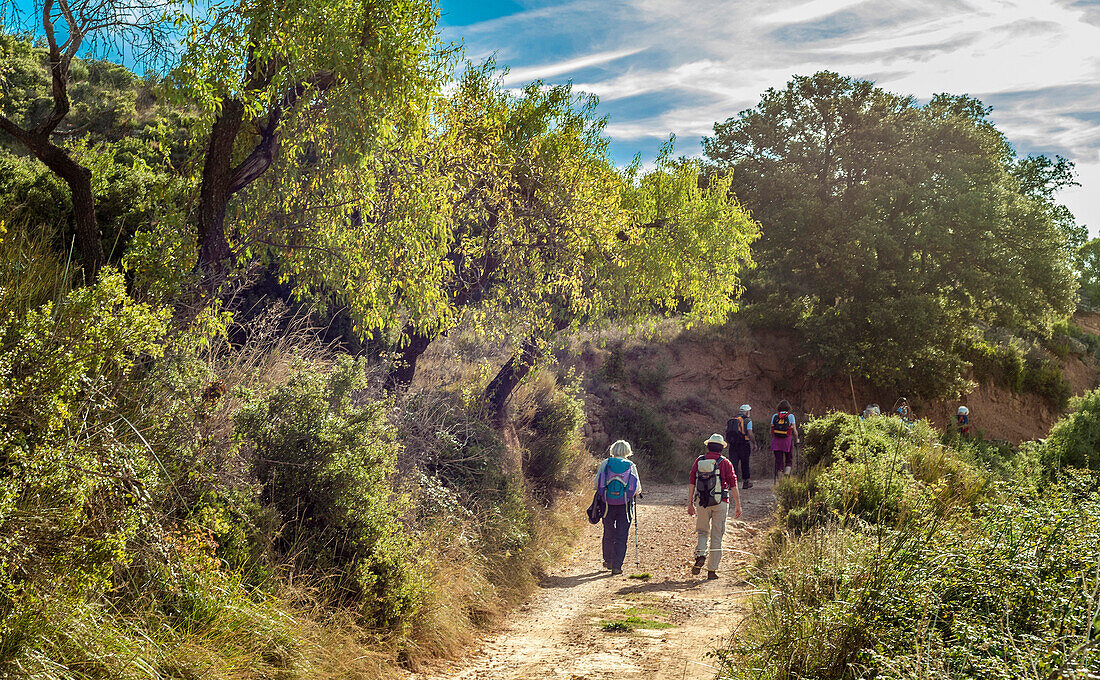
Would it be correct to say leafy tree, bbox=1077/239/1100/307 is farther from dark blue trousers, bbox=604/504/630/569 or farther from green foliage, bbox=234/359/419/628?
green foliage, bbox=234/359/419/628

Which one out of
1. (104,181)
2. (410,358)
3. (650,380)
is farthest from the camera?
(650,380)

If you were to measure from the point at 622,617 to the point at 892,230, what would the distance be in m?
24.1

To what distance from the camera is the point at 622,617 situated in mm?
7875

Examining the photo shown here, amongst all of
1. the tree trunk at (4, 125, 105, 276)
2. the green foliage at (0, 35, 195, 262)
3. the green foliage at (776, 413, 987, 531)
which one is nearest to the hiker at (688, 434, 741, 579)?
A: the green foliage at (776, 413, 987, 531)

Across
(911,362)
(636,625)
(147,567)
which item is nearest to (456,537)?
(636,625)

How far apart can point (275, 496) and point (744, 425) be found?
13.8 m

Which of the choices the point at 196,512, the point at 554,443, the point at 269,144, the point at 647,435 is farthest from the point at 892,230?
the point at 196,512

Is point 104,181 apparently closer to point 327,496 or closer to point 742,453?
point 327,496

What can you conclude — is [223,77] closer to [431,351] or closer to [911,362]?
[431,351]

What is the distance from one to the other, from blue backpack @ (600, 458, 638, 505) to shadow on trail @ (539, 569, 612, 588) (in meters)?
1.07

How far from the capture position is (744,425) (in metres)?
18.2

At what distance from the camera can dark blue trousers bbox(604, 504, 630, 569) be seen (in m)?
10.5

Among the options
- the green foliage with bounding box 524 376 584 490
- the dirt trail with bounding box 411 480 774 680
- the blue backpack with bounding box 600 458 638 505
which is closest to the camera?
the dirt trail with bounding box 411 480 774 680

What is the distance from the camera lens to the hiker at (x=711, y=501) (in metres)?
10.1
